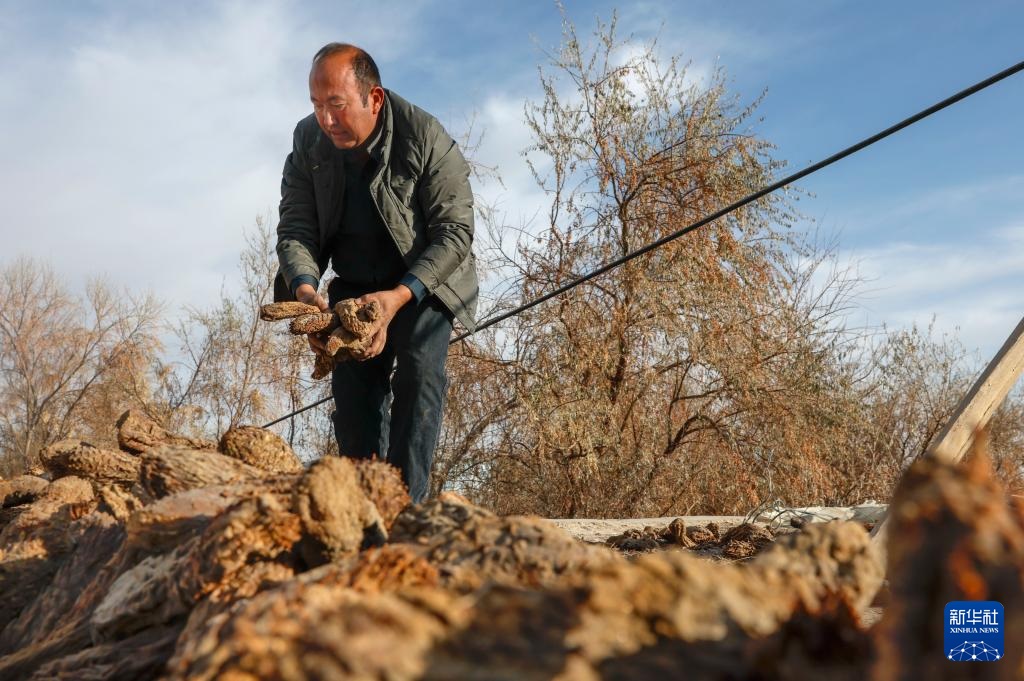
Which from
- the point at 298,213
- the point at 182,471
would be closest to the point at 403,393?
the point at 298,213

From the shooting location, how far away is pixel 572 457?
8.71 metres

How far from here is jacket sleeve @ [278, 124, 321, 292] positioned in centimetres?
334

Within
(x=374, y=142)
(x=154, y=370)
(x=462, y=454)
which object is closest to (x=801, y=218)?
(x=462, y=454)

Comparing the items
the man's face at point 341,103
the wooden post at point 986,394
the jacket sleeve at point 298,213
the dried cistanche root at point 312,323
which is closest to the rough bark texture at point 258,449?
the dried cistanche root at point 312,323

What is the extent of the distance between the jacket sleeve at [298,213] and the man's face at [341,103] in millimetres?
263

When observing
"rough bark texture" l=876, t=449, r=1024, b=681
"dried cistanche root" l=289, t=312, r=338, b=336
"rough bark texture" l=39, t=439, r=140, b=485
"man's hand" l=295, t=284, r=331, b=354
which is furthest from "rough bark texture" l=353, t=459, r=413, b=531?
"rough bark texture" l=39, t=439, r=140, b=485

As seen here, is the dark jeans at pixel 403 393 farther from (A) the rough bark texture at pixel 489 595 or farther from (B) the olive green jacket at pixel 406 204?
(A) the rough bark texture at pixel 489 595

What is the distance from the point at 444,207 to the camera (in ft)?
10.7

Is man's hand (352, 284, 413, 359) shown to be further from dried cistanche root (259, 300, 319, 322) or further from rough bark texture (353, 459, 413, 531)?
rough bark texture (353, 459, 413, 531)

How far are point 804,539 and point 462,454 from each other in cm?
809

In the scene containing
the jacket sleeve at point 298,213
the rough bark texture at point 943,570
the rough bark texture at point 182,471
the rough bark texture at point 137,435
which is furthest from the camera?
the jacket sleeve at point 298,213

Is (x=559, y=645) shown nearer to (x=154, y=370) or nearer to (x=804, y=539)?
(x=804, y=539)

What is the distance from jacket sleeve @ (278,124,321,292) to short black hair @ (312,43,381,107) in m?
0.39

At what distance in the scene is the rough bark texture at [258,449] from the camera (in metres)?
2.23
